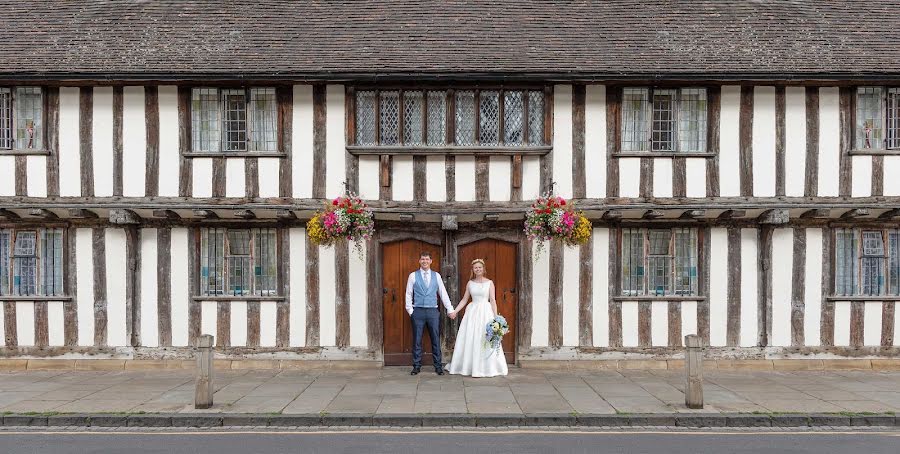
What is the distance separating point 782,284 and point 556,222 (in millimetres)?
4406

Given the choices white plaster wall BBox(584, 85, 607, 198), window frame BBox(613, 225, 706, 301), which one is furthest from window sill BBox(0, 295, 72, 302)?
window frame BBox(613, 225, 706, 301)

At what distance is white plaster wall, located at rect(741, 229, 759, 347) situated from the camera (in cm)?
1194

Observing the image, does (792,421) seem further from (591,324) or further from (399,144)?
(399,144)

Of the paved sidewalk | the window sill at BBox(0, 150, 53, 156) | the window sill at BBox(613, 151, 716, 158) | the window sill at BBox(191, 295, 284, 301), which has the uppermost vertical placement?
the window sill at BBox(0, 150, 53, 156)

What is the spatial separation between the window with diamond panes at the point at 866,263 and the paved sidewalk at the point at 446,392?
4.85 ft

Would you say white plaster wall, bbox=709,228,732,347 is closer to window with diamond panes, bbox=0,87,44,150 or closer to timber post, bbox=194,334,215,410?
timber post, bbox=194,334,215,410

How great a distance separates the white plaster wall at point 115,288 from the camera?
11891 millimetres

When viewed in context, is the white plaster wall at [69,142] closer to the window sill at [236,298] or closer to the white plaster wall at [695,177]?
the window sill at [236,298]

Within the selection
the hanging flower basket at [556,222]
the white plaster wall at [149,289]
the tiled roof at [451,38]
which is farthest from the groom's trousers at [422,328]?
the white plaster wall at [149,289]

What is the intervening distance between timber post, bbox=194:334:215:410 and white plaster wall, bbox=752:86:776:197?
9055mm

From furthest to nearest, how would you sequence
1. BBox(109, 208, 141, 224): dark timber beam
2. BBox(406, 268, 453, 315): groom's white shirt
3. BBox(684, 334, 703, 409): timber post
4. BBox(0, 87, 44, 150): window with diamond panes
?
BBox(0, 87, 44, 150): window with diamond panes, BBox(109, 208, 141, 224): dark timber beam, BBox(406, 268, 453, 315): groom's white shirt, BBox(684, 334, 703, 409): timber post

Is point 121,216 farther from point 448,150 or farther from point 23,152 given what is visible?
point 448,150

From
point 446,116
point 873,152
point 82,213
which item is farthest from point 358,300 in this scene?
point 873,152

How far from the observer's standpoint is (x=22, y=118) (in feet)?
39.0
